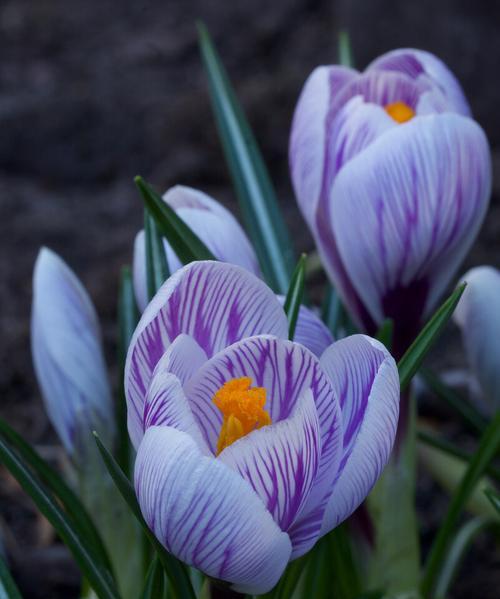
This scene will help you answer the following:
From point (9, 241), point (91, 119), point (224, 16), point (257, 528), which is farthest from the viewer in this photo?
point (224, 16)

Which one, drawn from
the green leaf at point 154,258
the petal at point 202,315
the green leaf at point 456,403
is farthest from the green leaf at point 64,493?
the green leaf at point 456,403

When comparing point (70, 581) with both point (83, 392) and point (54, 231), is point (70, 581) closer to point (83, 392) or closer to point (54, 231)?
point (83, 392)

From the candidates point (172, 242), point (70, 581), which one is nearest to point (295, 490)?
point (172, 242)

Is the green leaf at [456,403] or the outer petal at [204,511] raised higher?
the outer petal at [204,511]

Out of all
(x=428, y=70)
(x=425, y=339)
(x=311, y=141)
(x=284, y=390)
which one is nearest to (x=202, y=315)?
(x=284, y=390)

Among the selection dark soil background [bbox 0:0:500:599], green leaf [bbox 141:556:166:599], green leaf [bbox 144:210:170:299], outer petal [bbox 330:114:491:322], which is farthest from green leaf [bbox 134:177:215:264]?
dark soil background [bbox 0:0:500:599]

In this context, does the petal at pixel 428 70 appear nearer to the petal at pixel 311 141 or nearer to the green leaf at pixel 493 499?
the petal at pixel 311 141

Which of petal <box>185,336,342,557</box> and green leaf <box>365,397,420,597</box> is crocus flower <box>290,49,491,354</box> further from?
petal <box>185,336,342,557</box>

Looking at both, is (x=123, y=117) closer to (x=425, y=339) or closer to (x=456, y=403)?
(x=456, y=403)
